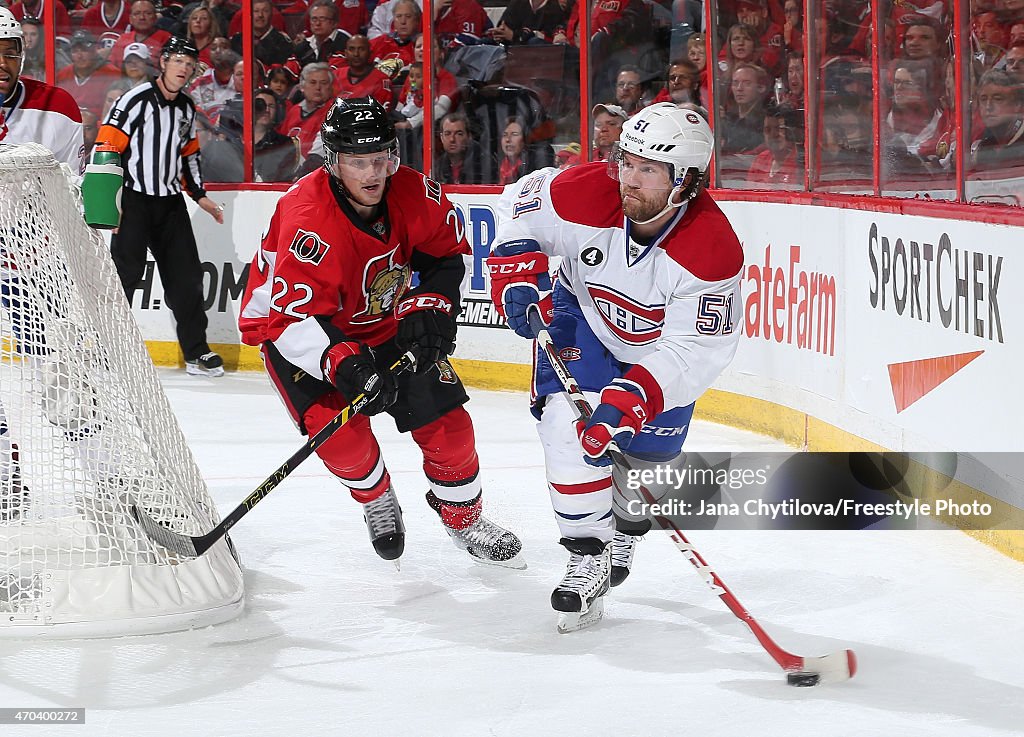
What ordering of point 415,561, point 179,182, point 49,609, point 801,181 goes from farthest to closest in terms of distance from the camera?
1. point 179,182
2. point 801,181
3. point 415,561
4. point 49,609

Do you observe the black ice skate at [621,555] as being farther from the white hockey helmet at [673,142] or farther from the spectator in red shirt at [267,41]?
the spectator in red shirt at [267,41]

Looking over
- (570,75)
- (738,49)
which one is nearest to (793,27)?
(738,49)

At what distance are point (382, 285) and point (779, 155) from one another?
2.16 metres

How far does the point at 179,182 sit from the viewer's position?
6188mm

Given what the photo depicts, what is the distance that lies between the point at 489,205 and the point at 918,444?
2519 millimetres

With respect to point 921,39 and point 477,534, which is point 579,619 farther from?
point 921,39

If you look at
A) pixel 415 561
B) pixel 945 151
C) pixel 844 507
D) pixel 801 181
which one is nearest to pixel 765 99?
pixel 801 181

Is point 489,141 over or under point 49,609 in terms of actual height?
over

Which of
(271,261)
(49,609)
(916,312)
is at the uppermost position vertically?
(271,261)

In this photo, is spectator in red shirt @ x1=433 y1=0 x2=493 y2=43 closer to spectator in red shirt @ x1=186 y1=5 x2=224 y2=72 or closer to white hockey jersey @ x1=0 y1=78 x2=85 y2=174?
spectator in red shirt @ x1=186 y1=5 x2=224 y2=72

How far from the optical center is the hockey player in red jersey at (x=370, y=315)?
2.96 metres

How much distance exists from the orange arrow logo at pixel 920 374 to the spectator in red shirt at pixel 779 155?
3.55 feet

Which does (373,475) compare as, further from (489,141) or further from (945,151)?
(489,141)

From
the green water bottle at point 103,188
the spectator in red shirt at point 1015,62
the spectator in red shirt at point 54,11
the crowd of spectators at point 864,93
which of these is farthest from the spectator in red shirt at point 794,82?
the spectator in red shirt at point 54,11
